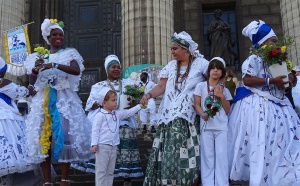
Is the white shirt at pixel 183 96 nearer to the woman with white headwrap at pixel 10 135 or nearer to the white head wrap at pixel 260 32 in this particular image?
the white head wrap at pixel 260 32

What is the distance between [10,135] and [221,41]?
11.6m

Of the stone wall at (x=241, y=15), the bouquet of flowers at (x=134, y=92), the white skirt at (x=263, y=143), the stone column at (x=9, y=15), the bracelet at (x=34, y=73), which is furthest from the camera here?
the stone wall at (x=241, y=15)

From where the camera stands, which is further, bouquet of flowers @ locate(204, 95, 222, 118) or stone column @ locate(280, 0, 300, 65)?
stone column @ locate(280, 0, 300, 65)

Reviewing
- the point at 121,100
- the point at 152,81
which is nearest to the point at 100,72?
the point at 152,81

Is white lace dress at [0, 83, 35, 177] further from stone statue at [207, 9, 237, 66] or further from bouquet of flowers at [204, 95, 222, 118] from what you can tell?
stone statue at [207, 9, 237, 66]

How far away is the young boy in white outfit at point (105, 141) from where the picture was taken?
508 centimetres

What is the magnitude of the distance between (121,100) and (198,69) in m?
1.70

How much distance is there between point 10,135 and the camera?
5.43m

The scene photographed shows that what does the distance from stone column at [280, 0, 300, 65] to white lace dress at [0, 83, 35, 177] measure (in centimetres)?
787

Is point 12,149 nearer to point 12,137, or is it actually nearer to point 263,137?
point 12,137

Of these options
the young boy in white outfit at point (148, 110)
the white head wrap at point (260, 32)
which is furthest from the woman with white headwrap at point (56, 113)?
the young boy in white outfit at point (148, 110)

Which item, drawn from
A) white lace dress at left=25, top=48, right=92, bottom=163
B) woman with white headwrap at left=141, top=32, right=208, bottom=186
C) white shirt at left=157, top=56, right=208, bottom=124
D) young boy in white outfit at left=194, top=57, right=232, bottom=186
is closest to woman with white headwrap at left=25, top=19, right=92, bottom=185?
white lace dress at left=25, top=48, right=92, bottom=163

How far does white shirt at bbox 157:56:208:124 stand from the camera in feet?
15.2

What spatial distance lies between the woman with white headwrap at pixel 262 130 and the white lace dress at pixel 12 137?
2802 millimetres
